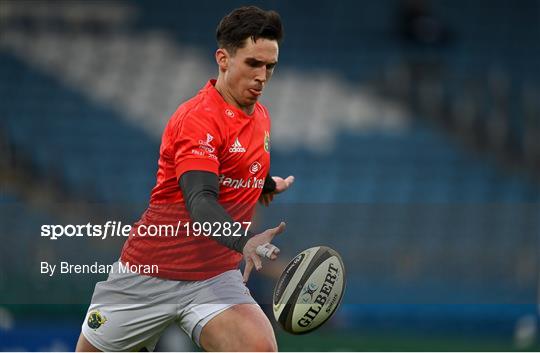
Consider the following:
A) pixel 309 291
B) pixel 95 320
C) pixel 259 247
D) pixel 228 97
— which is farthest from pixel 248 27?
pixel 95 320

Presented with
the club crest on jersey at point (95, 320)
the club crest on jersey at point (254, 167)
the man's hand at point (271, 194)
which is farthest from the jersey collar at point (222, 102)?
the club crest on jersey at point (95, 320)

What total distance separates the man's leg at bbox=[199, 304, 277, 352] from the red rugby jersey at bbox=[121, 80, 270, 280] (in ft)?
0.82

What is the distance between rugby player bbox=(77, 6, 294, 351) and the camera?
14.4 ft

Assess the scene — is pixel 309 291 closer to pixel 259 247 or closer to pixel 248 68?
pixel 259 247

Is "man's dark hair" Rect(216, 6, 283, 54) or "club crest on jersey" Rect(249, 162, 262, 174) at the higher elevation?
"man's dark hair" Rect(216, 6, 283, 54)

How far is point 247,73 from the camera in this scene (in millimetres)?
4508

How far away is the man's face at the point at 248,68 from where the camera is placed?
4496mm

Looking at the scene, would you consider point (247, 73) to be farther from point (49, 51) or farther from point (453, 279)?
point (49, 51)

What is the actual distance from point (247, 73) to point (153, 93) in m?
8.99

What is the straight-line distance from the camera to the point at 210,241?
4.50 meters

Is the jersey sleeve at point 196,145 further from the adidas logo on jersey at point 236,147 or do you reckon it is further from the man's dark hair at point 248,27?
the man's dark hair at point 248,27

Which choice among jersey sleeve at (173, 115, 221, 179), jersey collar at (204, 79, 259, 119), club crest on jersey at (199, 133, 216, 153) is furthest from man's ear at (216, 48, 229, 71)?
club crest on jersey at (199, 133, 216, 153)

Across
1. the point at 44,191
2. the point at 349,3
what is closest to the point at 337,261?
the point at 44,191

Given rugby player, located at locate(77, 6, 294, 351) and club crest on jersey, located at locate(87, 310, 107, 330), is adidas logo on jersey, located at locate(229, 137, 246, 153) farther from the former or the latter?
club crest on jersey, located at locate(87, 310, 107, 330)
